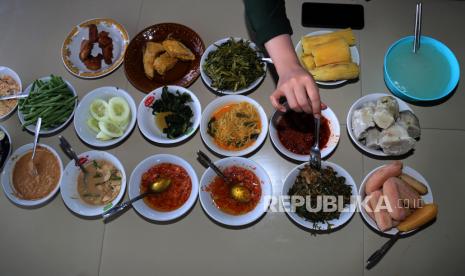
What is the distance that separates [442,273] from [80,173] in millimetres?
1763

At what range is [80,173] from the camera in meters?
1.81

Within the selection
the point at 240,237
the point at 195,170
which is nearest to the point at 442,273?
the point at 240,237

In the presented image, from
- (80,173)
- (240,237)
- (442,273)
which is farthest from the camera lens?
(80,173)

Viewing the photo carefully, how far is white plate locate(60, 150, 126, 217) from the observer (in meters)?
1.72

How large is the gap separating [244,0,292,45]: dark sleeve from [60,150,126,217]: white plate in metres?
0.94

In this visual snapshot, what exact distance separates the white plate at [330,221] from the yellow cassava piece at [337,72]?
45 cm

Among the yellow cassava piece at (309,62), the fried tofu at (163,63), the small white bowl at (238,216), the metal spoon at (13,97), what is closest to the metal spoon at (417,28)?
the yellow cassava piece at (309,62)

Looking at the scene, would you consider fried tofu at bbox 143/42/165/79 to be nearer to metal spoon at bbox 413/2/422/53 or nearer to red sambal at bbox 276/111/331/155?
red sambal at bbox 276/111/331/155

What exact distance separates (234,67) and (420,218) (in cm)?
110

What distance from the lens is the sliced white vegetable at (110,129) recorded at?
1.82 metres

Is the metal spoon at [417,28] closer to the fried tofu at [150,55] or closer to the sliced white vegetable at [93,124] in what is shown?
the fried tofu at [150,55]

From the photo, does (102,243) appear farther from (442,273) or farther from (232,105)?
(442,273)

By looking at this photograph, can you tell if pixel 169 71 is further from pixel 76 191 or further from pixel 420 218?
pixel 420 218

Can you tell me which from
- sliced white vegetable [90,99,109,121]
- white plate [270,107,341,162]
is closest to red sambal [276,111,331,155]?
white plate [270,107,341,162]
